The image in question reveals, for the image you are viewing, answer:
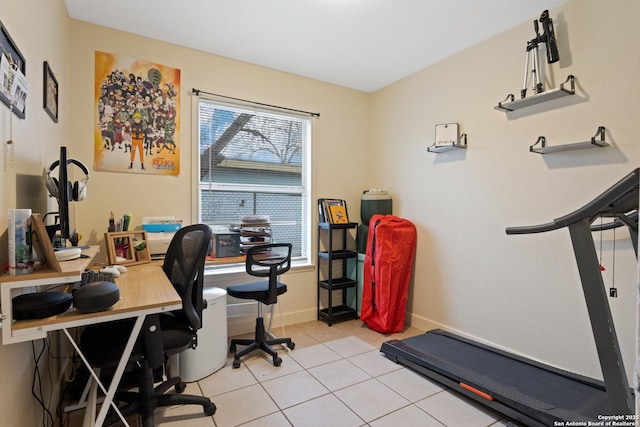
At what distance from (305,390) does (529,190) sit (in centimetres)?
218

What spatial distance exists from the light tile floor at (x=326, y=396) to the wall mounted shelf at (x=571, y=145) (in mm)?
1755

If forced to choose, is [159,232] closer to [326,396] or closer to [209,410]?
[209,410]

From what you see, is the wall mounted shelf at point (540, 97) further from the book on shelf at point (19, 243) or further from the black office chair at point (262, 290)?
the book on shelf at point (19, 243)

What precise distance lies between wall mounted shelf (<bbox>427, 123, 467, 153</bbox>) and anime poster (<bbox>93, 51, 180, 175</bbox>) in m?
2.37

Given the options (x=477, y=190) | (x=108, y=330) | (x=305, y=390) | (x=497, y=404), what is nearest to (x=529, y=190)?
(x=477, y=190)

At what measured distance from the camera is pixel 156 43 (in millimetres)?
2654

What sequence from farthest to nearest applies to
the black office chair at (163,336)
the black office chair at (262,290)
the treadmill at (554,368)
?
the black office chair at (262,290) → the black office chair at (163,336) → the treadmill at (554,368)

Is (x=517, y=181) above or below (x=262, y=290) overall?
above

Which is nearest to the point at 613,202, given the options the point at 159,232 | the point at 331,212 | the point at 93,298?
the point at 93,298

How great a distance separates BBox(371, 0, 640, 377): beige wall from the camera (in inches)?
76.5

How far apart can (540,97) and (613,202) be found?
3.89ft

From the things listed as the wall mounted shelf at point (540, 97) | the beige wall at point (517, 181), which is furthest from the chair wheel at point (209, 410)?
the wall mounted shelf at point (540, 97)

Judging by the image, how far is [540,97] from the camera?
2148mm

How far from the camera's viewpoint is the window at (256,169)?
2.97 meters
